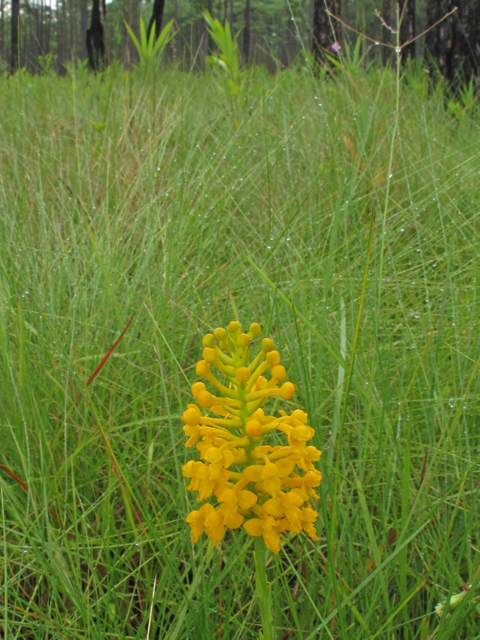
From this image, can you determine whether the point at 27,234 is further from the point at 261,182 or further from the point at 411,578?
the point at 411,578

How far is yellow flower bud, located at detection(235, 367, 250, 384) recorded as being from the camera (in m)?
0.49

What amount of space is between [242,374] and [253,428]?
51mm

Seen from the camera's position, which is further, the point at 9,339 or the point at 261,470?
the point at 9,339

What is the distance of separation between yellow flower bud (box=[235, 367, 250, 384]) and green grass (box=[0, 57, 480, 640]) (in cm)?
16

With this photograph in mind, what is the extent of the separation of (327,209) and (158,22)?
16.7 feet

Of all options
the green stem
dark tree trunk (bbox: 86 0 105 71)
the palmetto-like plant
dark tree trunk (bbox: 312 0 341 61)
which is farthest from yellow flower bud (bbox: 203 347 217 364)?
dark tree trunk (bbox: 86 0 105 71)

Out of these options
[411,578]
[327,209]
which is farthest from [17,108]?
[411,578]

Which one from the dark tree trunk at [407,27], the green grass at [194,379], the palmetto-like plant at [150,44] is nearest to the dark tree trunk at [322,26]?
the dark tree trunk at [407,27]

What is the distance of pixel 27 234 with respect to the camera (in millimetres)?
1637

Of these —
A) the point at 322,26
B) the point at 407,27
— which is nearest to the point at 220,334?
the point at 322,26

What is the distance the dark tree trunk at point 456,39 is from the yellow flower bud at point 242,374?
403cm

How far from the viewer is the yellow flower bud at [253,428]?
475 millimetres

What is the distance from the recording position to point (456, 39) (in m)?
3.89

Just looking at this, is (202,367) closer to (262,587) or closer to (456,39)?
(262,587)
